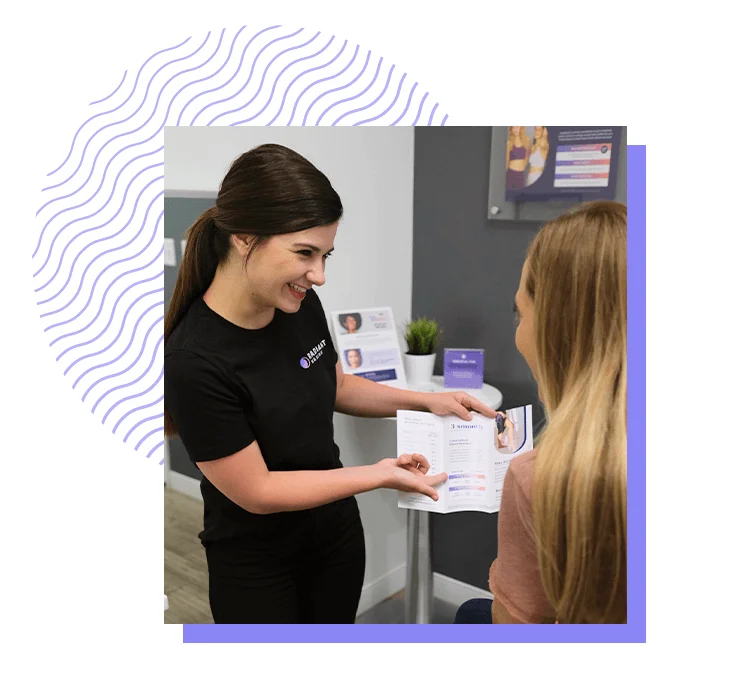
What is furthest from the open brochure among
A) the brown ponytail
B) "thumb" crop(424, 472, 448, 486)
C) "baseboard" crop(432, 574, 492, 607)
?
the brown ponytail

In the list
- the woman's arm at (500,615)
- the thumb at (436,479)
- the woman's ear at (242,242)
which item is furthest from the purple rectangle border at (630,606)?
the woman's ear at (242,242)

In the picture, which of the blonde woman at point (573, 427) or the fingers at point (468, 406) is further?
the fingers at point (468, 406)

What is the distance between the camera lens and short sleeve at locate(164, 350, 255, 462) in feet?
3.84

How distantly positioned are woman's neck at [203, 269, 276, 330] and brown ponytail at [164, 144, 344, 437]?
0.04m

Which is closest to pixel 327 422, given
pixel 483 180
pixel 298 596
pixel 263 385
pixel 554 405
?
pixel 263 385

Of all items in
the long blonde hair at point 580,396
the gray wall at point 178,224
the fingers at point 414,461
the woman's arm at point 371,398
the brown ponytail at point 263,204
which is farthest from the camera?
the woman's arm at point 371,398

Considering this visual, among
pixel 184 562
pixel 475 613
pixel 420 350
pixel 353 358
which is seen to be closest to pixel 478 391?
pixel 420 350

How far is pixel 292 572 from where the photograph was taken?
139 cm

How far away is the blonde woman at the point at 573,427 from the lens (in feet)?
3.29

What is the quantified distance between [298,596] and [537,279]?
2.66ft

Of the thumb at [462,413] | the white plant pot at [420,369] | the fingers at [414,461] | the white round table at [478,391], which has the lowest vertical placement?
the fingers at [414,461]

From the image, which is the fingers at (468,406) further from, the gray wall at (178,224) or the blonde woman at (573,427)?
the gray wall at (178,224)

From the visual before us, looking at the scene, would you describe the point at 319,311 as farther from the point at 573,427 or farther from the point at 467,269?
the point at 573,427

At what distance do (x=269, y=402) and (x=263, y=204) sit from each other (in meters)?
0.35
